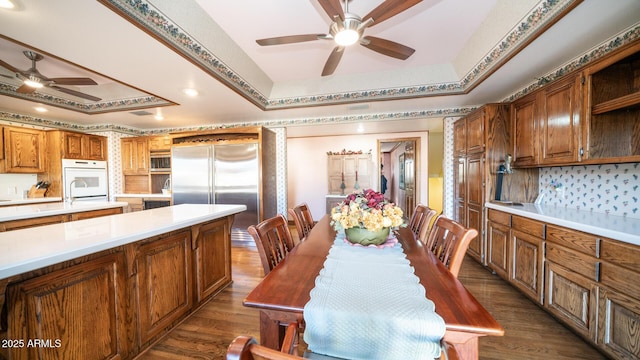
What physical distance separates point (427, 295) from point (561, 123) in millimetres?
2300

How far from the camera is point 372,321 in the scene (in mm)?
729

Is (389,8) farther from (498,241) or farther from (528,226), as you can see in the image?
(498,241)

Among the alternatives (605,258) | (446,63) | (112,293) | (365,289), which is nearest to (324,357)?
(365,289)

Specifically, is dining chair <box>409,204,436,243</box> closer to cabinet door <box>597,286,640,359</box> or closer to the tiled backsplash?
cabinet door <box>597,286,640,359</box>

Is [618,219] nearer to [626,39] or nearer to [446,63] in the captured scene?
[626,39]

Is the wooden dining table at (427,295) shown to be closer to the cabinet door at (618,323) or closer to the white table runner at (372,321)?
the white table runner at (372,321)

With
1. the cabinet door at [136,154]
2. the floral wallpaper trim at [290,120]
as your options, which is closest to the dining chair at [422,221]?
the floral wallpaper trim at [290,120]

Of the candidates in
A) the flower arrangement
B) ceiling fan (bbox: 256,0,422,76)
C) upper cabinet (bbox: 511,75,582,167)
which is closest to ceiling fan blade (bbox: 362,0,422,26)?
ceiling fan (bbox: 256,0,422,76)

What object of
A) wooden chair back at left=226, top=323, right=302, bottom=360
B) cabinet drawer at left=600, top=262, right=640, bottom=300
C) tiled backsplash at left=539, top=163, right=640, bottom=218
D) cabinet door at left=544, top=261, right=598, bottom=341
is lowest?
cabinet door at left=544, top=261, right=598, bottom=341

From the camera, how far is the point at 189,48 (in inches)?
80.5

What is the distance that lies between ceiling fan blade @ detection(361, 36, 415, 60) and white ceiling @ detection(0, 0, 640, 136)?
358 mm

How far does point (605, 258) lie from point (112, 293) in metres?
3.04

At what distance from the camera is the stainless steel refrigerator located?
3854mm

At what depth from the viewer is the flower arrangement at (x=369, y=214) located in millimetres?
1350
